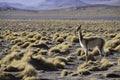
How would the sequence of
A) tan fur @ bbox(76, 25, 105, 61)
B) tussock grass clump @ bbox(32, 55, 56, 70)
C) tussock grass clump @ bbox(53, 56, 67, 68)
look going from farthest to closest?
tan fur @ bbox(76, 25, 105, 61) → tussock grass clump @ bbox(53, 56, 67, 68) → tussock grass clump @ bbox(32, 55, 56, 70)

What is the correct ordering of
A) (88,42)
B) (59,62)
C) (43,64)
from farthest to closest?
(88,42)
(59,62)
(43,64)

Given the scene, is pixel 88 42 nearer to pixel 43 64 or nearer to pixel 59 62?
pixel 59 62

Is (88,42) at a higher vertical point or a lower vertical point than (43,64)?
higher

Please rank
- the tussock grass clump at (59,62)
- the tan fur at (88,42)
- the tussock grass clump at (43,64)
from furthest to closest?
the tan fur at (88,42) → the tussock grass clump at (59,62) → the tussock grass clump at (43,64)

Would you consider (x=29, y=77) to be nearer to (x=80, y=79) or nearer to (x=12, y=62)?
(x=80, y=79)

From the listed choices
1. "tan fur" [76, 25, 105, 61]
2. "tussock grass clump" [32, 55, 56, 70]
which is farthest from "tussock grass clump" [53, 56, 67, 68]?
"tan fur" [76, 25, 105, 61]

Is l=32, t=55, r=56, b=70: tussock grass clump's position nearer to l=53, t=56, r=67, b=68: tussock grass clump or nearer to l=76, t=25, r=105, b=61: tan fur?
l=53, t=56, r=67, b=68: tussock grass clump

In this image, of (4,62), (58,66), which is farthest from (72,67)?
(4,62)

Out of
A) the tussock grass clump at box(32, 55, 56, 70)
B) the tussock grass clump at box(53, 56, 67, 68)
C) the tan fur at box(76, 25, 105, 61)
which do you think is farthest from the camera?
the tan fur at box(76, 25, 105, 61)

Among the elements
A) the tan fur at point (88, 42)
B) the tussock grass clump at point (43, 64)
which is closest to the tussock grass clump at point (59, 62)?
the tussock grass clump at point (43, 64)

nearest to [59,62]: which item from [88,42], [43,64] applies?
[43,64]

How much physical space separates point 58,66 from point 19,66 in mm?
1832

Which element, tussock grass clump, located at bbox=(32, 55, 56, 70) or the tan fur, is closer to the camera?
tussock grass clump, located at bbox=(32, 55, 56, 70)

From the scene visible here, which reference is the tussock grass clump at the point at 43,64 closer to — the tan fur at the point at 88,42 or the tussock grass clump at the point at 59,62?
the tussock grass clump at the point at 59,62
